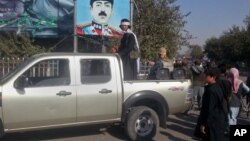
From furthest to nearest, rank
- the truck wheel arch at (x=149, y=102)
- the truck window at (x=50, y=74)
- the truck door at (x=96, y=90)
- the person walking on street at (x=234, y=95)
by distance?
the person walking on street at (x=234, y=95), the truck wheel arch at (x=149, y=102), the truck door at (x=96, y=90), the truck window at (x=50, y=74)

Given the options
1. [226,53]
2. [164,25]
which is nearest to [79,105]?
[164,25]

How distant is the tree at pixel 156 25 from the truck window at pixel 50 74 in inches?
493

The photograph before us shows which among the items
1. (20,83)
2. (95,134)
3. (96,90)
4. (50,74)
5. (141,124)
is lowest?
(95,134)

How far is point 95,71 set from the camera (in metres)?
8.66

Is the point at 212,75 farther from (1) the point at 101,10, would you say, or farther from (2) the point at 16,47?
(1) the point at 101,10

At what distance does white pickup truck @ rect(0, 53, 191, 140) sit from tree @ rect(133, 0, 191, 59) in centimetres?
1199

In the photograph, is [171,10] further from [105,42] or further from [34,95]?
[34,95]

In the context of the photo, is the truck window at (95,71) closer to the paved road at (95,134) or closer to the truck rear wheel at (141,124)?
the truck rear wheel at (141,124)

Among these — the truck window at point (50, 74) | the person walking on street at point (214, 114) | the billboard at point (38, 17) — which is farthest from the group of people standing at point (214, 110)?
the billboard at point (38, 17)

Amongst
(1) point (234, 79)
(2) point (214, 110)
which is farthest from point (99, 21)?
(2) point (214, 110)

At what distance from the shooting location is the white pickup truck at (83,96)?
7750 millimetres

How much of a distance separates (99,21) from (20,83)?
12.9 metres

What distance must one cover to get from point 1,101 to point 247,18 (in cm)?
6883

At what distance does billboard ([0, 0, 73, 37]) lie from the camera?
19.6 meters
